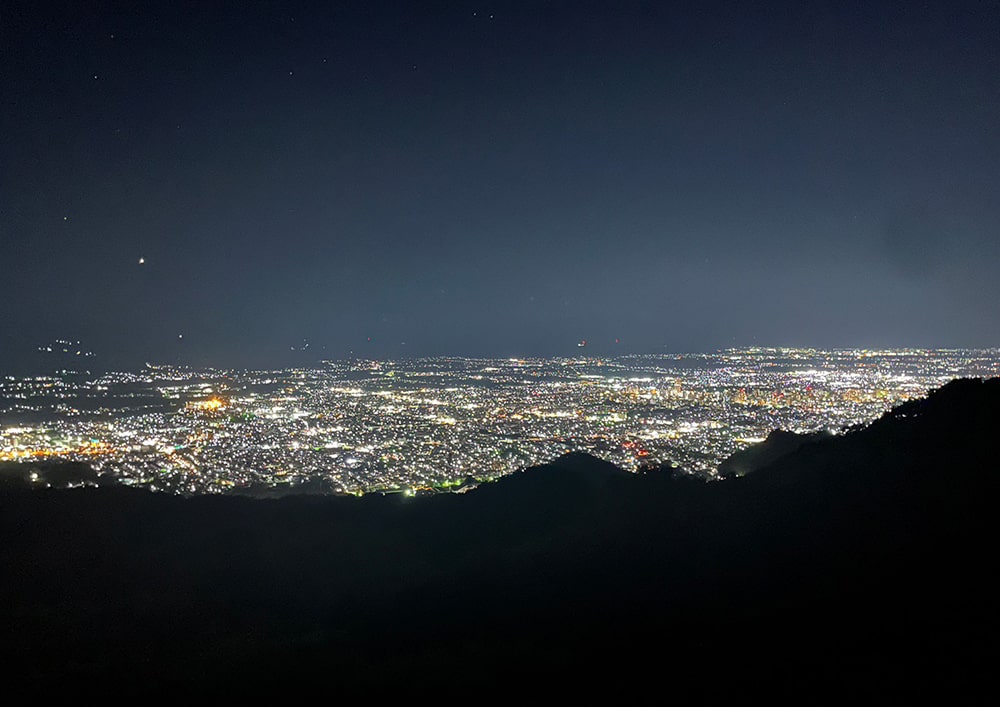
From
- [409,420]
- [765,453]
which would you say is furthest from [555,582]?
[409,420]

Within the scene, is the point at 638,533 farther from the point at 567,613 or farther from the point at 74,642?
the point at 74,642

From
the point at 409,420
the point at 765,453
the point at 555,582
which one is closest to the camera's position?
the point at 555,582

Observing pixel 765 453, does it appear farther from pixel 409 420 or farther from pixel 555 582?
pixel 409 420

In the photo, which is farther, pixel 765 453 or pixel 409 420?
pixel 409 420

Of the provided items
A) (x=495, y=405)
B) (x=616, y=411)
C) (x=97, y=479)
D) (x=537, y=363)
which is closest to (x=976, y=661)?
(x=97, y=479)

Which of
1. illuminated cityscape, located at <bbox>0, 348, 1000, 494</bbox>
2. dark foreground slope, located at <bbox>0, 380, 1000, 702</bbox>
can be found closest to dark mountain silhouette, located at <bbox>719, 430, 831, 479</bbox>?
illuminated cityscape, located at <bbox>0, 348, 1000, 494</bbox>

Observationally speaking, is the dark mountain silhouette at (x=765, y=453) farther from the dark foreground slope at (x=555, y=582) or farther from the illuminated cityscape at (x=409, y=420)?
the dark foreground slope at (x=555, y=582)
